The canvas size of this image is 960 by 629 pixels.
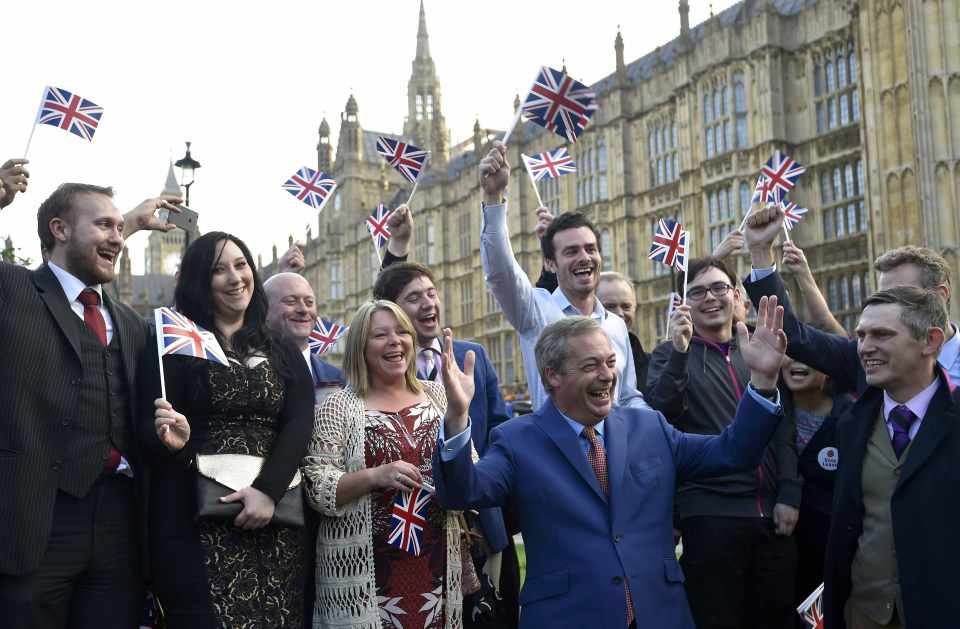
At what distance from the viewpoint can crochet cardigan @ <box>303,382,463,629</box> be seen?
3.62m

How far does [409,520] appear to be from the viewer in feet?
12.2

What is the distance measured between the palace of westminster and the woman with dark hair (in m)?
16.6

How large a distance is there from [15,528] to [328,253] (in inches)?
1911

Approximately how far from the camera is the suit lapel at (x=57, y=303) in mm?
3552

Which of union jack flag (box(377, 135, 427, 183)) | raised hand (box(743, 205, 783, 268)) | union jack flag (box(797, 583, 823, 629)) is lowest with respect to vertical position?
union jack flag (box(797, 583, 823, 629))

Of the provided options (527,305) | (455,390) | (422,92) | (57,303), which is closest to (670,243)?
(527,305)

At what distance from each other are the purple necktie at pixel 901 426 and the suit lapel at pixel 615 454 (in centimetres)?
102

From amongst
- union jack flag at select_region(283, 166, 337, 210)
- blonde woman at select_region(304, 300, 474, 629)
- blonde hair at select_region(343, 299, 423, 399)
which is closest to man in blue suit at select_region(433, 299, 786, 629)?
blonde woman at select_region(304, 300, 474, 629)

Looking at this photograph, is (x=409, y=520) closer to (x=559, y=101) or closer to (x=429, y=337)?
(x=429, y=337)

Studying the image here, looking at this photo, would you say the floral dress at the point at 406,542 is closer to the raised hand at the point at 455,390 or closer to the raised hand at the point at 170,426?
the raised hand at the point at 455,390

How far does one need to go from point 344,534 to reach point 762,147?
71.4ft

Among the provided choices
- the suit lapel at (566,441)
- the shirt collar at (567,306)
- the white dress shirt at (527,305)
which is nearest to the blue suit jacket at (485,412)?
the white dress shirt at (527,305)

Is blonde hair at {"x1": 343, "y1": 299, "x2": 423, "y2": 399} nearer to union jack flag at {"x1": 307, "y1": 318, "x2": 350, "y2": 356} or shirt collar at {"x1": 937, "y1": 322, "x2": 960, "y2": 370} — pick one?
shirt collar at {"x1": 937, "y1": 322, "x2": 960, "y2": 370}

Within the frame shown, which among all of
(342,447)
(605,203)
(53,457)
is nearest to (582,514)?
(342,447)
